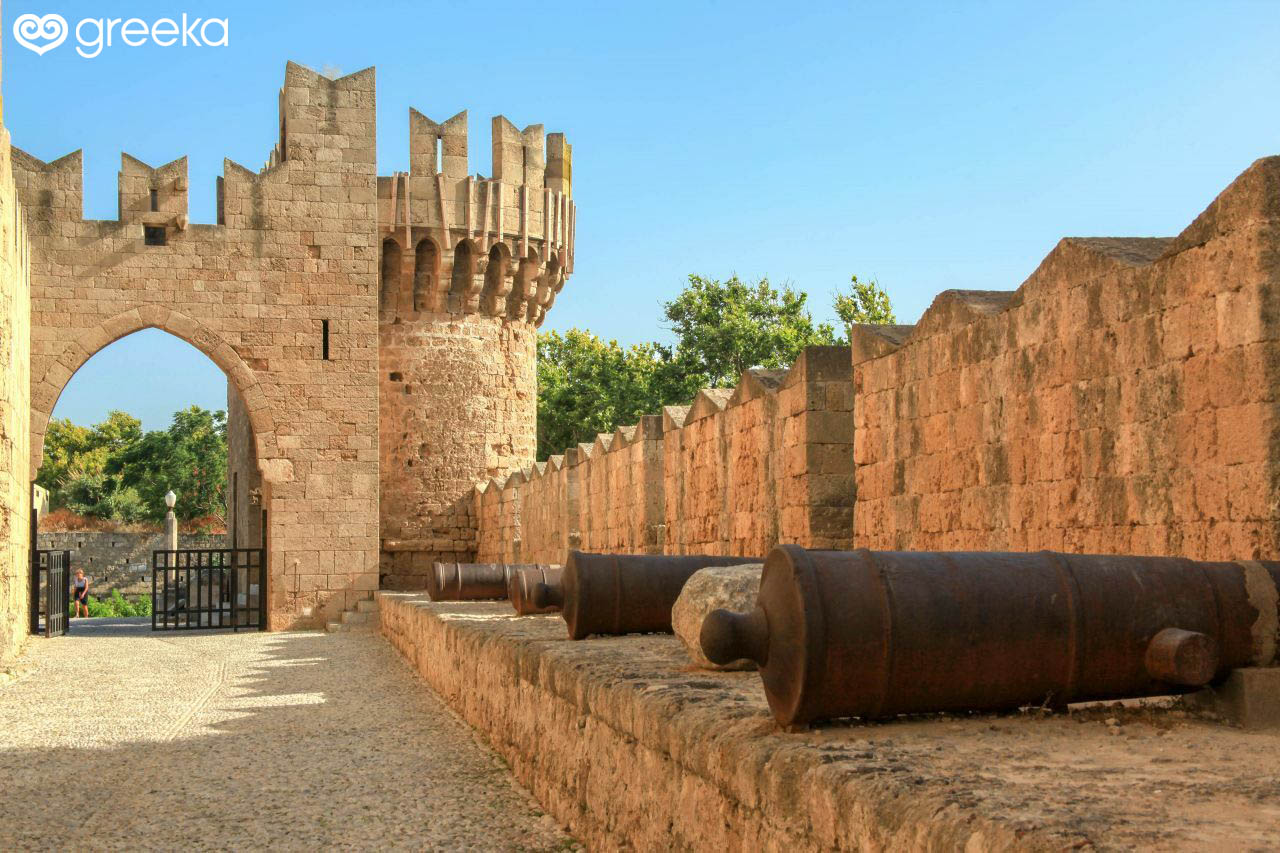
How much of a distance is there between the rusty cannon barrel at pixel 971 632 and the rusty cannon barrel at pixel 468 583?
10.4 meters

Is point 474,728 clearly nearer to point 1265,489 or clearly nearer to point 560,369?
point 1265,489

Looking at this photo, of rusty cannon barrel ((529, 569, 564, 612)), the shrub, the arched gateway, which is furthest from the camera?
the shrub

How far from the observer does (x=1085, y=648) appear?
310 cm

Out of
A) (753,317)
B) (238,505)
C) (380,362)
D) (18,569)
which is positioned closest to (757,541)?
(18,569)

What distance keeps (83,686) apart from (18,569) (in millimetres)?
4210

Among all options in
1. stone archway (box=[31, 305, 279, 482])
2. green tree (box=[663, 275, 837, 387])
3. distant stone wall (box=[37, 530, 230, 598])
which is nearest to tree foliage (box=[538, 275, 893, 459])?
green tree (box=[663, 275, 837, 387])

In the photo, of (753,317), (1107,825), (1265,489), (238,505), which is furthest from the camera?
(753,317)

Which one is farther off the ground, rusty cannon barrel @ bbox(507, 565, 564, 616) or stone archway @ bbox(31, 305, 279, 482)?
stone archway @ bbox(31, 305, 279, 482)

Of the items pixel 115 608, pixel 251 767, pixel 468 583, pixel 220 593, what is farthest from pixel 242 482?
pixel 251 767

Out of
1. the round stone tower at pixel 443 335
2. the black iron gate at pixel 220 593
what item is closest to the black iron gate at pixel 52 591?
the black iron gate at pixel 220 593

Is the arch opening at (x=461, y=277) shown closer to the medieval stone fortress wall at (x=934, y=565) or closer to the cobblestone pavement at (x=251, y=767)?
the medieval stone fortress wall at (x=934, y=565)

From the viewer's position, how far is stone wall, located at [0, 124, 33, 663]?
39.6 feet

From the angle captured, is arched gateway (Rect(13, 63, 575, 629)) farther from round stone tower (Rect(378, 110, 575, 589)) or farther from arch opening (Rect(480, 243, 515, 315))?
arch opening (Rect(480, 243, 515, 315))

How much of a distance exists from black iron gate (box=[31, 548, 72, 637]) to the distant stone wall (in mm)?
17247
